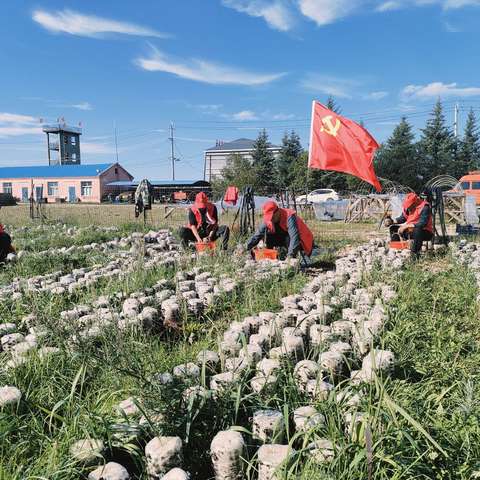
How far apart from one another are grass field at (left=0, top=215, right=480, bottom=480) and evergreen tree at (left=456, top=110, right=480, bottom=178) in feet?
140

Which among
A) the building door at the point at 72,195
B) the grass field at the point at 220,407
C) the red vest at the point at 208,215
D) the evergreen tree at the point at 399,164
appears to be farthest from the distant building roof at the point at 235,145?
the grass field at the point at 220,407

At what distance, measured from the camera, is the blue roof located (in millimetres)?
52625

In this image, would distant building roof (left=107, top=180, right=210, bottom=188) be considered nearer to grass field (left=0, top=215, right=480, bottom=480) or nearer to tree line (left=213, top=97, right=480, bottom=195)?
tree line (left=213, top=97, right=480, bottom=195)

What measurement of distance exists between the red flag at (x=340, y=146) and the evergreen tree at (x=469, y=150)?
38512 mm

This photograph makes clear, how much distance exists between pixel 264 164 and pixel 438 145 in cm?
1560

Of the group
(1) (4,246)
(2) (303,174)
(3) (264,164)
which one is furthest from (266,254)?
(3) (264,164)

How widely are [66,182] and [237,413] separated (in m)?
54.4

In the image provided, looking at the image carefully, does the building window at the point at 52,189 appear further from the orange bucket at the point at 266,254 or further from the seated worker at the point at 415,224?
the orange bucket at the point at 266,254

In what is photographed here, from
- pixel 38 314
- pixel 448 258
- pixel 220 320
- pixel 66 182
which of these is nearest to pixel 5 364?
pixel 38 314

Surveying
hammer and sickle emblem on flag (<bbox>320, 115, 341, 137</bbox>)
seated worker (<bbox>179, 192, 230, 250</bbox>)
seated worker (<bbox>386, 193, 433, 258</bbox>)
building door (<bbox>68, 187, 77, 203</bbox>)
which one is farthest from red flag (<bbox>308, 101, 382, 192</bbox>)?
building door (<bbox>68, 187, 77, 203</bbox>)

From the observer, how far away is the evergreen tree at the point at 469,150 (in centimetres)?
4272

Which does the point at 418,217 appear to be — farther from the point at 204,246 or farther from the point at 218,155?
the point at 218,155

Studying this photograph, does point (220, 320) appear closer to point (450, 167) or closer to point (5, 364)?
point (5, 364)

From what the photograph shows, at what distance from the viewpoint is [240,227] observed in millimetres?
10617
